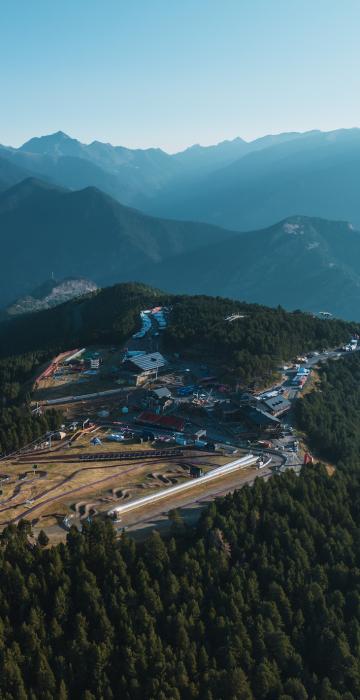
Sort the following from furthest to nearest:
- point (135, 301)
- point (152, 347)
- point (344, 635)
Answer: point (135, 301), point (152, 347), point (344, 635)

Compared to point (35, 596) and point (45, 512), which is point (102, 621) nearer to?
point (35, 596)

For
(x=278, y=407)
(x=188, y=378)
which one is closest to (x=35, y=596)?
(x=278, y=407)

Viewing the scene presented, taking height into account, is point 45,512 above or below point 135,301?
below

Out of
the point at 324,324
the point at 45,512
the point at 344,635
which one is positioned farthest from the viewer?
the point at 324,324

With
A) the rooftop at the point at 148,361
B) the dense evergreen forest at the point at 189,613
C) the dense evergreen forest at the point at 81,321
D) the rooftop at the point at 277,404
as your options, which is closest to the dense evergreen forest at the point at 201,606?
the dense evergreen forest at the point at 189,613

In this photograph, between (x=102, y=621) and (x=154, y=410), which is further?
(x=154, y=410)

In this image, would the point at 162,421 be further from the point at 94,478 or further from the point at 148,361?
the point at 148,361

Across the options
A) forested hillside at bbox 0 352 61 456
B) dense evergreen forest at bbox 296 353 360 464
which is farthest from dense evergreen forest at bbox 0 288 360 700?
forested hillside at bbox 0 352 61 456

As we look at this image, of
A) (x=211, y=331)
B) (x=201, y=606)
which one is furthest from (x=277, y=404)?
(x=201, y=606)
